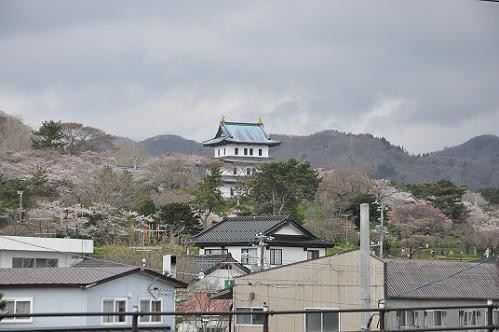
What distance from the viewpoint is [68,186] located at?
53.4 meters

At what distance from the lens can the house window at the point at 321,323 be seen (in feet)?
70.2

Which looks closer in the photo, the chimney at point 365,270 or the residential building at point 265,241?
the chimney at point 365,270

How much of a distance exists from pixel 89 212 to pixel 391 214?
19191 mm

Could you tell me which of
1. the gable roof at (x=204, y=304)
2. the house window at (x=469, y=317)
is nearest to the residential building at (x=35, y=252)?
the gable roof at (x=204, y=304)

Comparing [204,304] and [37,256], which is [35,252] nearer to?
[37,256]

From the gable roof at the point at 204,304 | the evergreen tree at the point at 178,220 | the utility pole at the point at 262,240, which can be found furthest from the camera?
the evergreen tree at the point at 178,220

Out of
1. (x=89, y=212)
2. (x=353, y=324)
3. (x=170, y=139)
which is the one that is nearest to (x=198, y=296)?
(x=353, y=324)

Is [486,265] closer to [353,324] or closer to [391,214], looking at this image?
[353,324]

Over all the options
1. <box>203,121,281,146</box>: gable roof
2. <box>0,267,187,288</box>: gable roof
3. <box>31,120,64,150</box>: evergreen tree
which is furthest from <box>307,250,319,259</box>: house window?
<box>203,121,281,146</box>: gable roof

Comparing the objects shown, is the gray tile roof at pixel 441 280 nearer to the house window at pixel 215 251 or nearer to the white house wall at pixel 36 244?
the white house wall at pixel 36 244

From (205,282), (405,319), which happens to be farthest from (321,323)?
(205,282)

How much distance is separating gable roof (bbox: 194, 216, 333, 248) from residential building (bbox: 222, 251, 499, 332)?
11.9 metres

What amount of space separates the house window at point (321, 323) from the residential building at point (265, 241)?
1462 cm

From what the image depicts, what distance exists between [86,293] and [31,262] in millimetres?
6588
